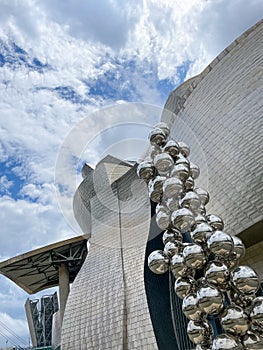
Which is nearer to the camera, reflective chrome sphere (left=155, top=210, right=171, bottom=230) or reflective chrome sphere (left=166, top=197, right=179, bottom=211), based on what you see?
reflective chrome sphere (left=166, top=197, right=179, bottom=211)

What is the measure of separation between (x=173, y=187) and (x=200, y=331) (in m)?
1.40

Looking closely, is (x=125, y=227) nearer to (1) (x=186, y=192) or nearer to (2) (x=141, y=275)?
(2) (x=141, y=275)

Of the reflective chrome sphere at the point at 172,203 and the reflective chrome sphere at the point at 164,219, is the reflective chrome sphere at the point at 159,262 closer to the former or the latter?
the reflective chrome sphere at the point at 164,219

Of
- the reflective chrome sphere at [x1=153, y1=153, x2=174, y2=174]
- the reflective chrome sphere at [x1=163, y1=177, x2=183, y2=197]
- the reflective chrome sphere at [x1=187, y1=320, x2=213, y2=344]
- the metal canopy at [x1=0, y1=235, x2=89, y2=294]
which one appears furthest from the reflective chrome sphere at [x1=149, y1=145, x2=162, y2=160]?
the metal canopy at [x1=0, y1=235, x2=89, y2=294]

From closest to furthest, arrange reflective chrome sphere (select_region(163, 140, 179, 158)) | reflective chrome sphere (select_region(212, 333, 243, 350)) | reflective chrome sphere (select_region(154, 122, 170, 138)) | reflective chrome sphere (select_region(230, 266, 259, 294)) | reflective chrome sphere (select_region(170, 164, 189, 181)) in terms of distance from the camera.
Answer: reflective chrome sphere (select_region(212, 333, 243, 350)) < reflective chrome sphere (select_region(230, 266, 259, 294)) < reflective chrome sphere (select_region(170, 164, 189, 181)) < reflective chrome sphere (select_region(163, 140, 179, 158)) < reflective chrome sphere (select_region(154, 122, 170, 138))

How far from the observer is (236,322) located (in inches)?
99.6

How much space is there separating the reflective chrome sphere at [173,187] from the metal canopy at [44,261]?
1401cm

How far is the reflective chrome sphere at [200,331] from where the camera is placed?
286 centimetres

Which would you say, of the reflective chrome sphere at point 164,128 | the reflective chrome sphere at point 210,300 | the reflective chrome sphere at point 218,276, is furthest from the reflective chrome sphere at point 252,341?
the reflective chrome sphere at point 164,128

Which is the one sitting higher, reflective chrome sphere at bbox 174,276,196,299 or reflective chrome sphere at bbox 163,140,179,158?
reflective chrome sphere at bbox 163,140,179,158

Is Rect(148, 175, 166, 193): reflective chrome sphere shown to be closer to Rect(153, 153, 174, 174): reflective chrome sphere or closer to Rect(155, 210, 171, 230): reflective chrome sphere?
Rect(153, 153, 174, 174): reflective chrome sphere

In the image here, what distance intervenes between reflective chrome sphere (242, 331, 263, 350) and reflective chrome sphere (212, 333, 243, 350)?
0.21 ft

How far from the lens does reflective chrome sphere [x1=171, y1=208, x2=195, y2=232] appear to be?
3.18 m

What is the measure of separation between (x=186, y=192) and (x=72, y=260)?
16.5 m
